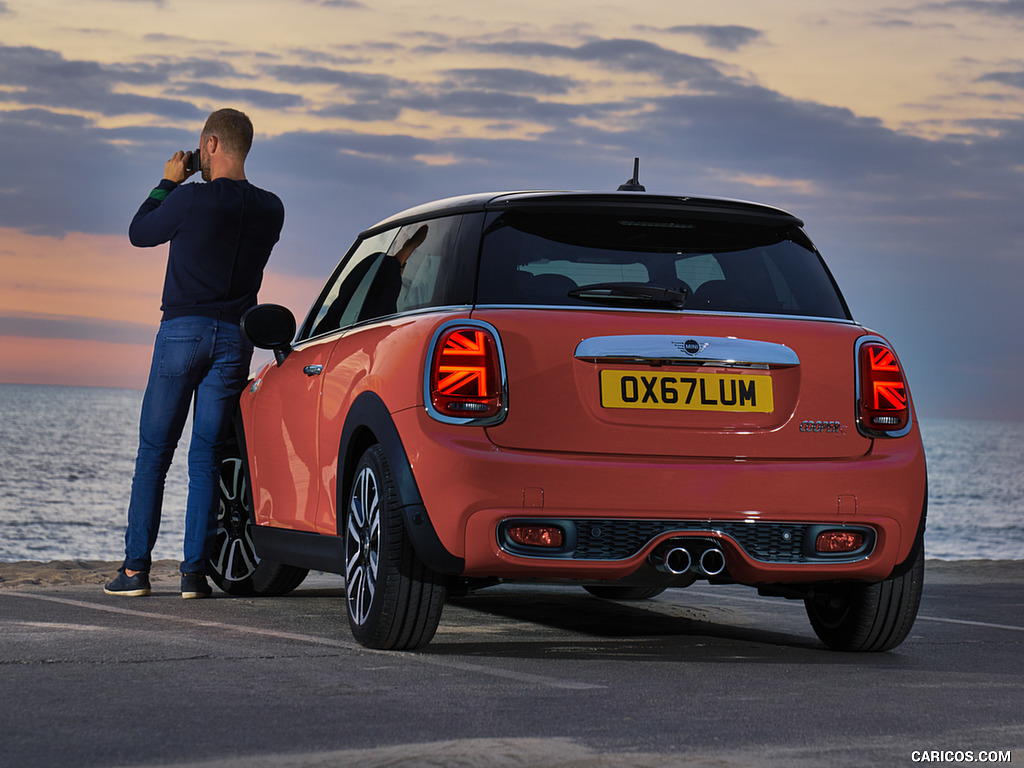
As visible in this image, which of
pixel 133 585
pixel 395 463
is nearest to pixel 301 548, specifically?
pixel 395 463

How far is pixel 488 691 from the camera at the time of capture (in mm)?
4879

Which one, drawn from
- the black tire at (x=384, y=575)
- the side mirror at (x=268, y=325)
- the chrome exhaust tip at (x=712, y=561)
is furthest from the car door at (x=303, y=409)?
→ the chrome exhaust tip at (x=712, y=561)

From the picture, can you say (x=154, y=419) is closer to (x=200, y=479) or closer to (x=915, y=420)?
(x=200, y=479)

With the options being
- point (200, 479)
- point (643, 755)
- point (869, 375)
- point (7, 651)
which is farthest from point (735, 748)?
point (200, 479)

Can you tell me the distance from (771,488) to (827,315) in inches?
33.0

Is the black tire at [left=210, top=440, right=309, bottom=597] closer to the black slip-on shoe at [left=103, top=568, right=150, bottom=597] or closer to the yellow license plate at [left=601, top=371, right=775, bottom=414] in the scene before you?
the black slip-on shoe at [left=103, top=568, right=150, bottom=597]

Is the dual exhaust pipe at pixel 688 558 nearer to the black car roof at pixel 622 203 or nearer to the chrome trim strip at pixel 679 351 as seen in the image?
the chrome trim strip at pixel 679 351

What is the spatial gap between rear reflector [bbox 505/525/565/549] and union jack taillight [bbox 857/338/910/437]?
4.05 feet

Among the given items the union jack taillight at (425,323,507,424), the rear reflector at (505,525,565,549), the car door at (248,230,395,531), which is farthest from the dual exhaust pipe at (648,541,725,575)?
the car door at (248,230,395,531)

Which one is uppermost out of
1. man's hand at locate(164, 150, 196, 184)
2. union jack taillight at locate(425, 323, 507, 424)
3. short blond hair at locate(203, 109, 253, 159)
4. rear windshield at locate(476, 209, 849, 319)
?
short blond hair at locate(203, 109, 253, 159)

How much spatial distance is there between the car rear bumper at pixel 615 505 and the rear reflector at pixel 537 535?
22mm

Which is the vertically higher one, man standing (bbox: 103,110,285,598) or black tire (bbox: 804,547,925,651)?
man standing (bbox: 103,110,285,598)

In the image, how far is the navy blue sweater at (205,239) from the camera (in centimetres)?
781

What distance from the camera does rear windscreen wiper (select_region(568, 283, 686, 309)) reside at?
560 centimetres
